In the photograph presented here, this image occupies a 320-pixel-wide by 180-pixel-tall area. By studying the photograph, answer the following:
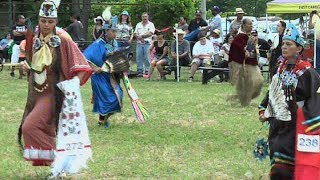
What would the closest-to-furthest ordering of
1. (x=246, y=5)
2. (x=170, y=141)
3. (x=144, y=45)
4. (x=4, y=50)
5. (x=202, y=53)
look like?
(x=170, y=141) → (x=202, y=53) → (x=144, y=45) → (x=4, y=50) → (x=246, y=5)

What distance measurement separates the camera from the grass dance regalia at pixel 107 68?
31.4ft

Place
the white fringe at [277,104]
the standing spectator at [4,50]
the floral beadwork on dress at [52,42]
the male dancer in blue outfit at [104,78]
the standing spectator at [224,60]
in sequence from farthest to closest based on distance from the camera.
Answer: the standing spectator at [4,50]
the standing spectator at [224,60]
the male dancer in blue outfit at [104,78]
the floral beadwork on dress at [52,42]
the white fringe at [277,104]

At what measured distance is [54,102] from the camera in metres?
6.29

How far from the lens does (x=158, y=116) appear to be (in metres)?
11.0

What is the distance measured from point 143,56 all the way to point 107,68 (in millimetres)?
9571

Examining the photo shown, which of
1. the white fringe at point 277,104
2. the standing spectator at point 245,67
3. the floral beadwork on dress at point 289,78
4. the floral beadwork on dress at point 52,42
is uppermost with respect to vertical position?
the floral beadwork on dress at point 52,42

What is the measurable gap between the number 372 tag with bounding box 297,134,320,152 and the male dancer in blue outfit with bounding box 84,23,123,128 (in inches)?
194

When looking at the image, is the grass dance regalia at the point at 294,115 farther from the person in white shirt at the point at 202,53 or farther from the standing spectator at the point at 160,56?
the standing spectator at the point at 160,56

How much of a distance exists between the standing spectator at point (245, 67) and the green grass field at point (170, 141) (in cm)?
29

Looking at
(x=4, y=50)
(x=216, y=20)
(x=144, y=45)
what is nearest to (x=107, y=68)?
(x=144, y=45)

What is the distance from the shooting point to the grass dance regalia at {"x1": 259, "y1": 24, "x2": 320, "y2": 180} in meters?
5.02

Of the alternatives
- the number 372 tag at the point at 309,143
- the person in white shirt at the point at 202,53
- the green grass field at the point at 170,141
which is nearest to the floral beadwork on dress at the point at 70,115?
the green grass field at the point at 170,141

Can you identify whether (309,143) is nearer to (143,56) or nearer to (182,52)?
(182,52)

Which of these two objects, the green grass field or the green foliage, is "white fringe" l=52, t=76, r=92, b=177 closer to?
the green grass field
